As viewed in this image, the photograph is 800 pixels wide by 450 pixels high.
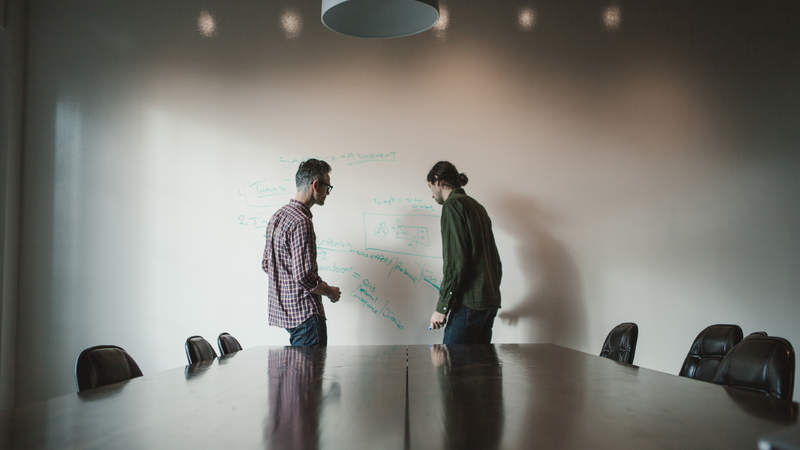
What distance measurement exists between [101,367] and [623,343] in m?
2.12

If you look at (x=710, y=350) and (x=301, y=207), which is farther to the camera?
(x=301, y=207)

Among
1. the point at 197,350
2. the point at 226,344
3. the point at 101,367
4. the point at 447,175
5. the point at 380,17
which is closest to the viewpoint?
the point at 101,367

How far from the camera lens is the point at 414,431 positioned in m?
0.94

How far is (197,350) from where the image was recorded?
220cm

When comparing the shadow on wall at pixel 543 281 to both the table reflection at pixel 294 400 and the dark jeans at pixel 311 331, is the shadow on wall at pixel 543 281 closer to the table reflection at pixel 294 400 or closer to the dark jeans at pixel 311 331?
the dark jeans at pixel 311 331

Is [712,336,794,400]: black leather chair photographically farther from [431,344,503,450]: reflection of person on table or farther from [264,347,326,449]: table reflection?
[264,347,326,449]: table reflection

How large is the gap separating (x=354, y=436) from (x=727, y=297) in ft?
12.7

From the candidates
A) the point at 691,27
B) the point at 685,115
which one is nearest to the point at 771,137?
the point at 685,115

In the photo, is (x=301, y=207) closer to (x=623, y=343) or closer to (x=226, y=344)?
(x=226, y=344)

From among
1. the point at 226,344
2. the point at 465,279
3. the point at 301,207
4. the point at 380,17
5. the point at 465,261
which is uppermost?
the point at 380,17

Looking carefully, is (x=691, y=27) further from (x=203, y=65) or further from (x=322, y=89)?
(x=203, y=65)

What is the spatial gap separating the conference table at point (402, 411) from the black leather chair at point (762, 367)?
0.20 meters

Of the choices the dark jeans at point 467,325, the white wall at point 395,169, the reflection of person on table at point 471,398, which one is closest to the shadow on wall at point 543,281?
the white wall at point 395,169

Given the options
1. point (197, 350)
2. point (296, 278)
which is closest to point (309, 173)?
point (296, 278)
